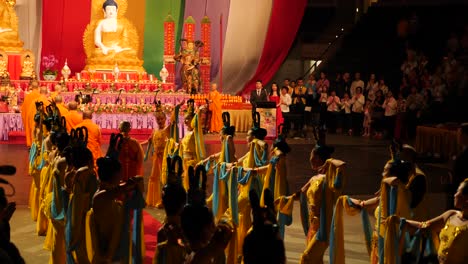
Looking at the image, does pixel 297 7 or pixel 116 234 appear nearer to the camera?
pixel 116 234

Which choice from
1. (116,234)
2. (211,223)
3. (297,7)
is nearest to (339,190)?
(116,234)

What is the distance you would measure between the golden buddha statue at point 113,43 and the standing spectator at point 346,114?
5.05m

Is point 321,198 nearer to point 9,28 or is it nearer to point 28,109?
point 28,109

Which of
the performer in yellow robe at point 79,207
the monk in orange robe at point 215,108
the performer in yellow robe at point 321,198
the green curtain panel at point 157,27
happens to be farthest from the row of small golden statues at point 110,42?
the performer in yellow robe at point 321,198

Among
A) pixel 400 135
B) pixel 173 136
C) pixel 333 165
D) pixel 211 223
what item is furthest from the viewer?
pixel 400 135

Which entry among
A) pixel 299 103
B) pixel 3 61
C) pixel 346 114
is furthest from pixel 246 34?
pixel 3 61

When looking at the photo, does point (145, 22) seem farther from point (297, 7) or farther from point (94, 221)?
point (94, 221)

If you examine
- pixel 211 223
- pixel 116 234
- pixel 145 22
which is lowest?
pixel 116 234

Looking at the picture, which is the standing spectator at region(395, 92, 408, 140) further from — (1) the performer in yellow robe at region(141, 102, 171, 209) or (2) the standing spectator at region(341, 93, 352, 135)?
(1) the performer in yellow robe at region(141, 102, 171, 209)

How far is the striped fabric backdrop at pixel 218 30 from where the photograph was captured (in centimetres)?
2120

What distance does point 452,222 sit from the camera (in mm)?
4512

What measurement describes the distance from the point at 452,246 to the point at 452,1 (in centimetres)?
1931

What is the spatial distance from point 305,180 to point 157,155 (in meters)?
2.81

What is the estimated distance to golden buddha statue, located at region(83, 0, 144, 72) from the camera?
1980 cm
